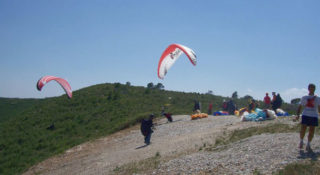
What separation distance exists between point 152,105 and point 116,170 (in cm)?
2069

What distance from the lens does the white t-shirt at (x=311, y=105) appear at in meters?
7.47

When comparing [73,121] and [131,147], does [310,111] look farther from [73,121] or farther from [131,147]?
[73,121]

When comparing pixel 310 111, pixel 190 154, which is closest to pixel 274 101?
pixel 190 154

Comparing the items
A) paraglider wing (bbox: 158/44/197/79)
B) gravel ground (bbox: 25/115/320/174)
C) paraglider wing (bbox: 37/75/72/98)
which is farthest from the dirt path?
paraglider wing (bbox: 37/75/72/98)

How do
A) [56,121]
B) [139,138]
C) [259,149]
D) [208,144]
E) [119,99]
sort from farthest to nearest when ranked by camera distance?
[119,99], [56,121], [139,138], [208,144], [259,149]

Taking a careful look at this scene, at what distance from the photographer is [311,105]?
7504 mm

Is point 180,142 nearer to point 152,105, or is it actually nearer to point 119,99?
point 152,105

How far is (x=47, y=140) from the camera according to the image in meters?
22.3

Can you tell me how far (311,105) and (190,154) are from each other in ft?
13.0

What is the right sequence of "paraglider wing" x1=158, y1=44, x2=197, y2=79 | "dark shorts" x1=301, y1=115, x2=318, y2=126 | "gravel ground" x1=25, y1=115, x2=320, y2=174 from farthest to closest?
"paraglider wing" x1=158, y1=44, x2=197, y2=79 → "dark shorts" x1=301, y1=115, x2=318, y2=126 → "gravel ground" x1=25, y1=115, x2=320, y2=174

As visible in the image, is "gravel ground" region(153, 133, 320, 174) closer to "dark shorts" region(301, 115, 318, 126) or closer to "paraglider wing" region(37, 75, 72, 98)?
"dark shorts" region(301, 115, 318, 126)

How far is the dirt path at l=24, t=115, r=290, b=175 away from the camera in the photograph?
11508 millimetres

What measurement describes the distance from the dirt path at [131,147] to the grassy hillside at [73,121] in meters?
1.95

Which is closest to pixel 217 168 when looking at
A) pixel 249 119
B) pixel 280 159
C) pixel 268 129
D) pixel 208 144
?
pixel 280 159
